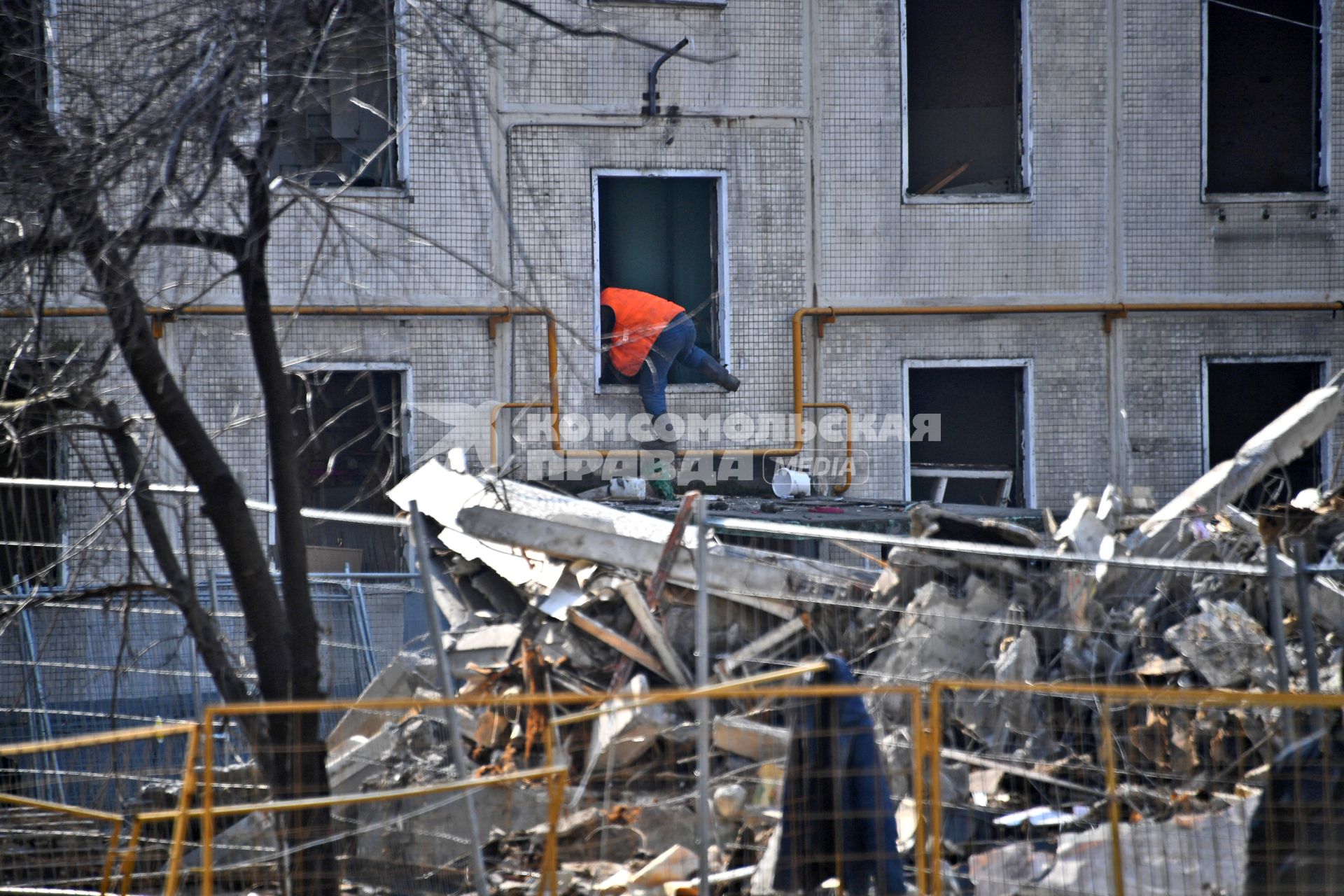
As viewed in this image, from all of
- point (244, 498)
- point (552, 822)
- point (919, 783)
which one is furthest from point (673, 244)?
point (552, 822)

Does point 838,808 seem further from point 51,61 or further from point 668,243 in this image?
point 668,243

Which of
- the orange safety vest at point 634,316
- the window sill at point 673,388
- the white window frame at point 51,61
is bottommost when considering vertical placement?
the window sill at point 673,388

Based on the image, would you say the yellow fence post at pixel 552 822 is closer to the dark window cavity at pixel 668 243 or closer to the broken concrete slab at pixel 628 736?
the broken concrete slab at pixel 628 736

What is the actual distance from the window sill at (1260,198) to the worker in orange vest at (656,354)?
490 cm

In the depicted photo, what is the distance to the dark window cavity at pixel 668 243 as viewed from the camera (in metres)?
11.1

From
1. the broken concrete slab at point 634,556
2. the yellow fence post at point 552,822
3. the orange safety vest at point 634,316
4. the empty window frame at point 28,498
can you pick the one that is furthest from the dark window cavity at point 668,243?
the yellow fence post at point 552,822

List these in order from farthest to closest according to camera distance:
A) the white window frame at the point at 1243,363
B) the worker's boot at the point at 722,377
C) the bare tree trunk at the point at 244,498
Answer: the white window frame at the point at 1243,363
the worker's boot at the point at 722,377
the bare tree trunk at the point at 244,498

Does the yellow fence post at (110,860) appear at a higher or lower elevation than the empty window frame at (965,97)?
lower

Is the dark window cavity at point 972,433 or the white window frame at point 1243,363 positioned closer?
the white window frame at point 1243,363

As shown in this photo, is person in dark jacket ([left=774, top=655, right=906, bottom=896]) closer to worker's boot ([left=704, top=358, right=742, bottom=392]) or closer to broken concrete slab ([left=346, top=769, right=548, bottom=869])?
broken concrete slab ([left=346, top=769, right=548, bottom=869])

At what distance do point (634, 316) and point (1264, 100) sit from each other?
21.7 ft

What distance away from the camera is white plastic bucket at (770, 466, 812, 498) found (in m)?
10.5

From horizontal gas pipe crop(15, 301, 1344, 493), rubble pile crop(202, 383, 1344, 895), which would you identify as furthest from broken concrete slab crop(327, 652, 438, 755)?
horizontal gas pipe crop(15, 301, 1344, 493)

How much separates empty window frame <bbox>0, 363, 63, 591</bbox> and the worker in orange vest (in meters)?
4.63
